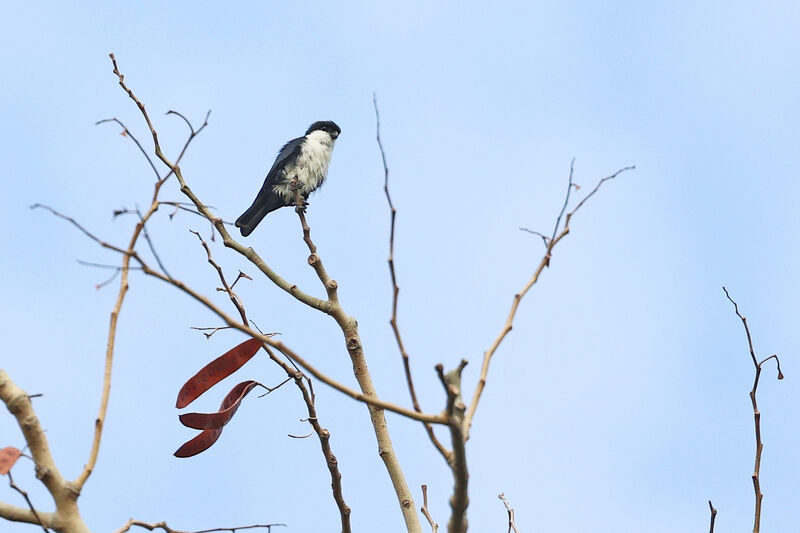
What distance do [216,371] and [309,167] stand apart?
15.7ft

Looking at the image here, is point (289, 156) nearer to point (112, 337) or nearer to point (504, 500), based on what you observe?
point (504, 500)

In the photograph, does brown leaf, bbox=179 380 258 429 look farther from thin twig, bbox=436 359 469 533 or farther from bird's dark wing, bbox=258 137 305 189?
bird's dark wing, bbox=258 137 305 189

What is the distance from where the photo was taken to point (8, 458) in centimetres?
218

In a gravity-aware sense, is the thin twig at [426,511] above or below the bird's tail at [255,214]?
below

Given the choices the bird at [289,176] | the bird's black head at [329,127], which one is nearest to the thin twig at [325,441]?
the bird at [289,176]

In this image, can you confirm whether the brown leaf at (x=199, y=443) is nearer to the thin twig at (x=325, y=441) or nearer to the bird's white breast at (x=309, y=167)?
the thin twig at (x=325, y=441)

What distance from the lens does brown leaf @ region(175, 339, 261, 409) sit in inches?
127

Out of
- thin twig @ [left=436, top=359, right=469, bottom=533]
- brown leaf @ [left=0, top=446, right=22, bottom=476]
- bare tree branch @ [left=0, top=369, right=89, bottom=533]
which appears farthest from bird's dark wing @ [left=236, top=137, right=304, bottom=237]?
thin twig @ [left=436, top=359, right=469, bottom=533]

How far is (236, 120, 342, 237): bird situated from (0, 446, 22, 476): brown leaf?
17.4 feet

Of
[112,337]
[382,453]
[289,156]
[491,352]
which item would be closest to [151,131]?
[382,453]

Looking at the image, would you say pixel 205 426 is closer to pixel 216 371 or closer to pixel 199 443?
pixel 199 443

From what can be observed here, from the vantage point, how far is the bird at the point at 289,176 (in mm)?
Result: 7652

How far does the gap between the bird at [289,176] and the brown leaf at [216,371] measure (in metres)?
4.21

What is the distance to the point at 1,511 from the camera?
81.0 inches
